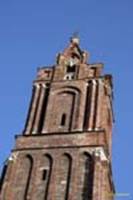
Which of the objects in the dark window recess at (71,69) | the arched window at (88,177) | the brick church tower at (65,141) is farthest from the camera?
the dark window recess at (71,69)

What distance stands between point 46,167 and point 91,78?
32.2ft

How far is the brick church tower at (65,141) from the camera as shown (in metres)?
35.6

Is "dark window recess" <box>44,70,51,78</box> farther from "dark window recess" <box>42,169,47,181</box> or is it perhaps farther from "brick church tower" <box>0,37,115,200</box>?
"dark window recess" <box>42,169,47,181</box>

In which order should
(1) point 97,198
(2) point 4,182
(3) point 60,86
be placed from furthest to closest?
(3) point 60,86, (2) point 4,182, (1) point 97,198

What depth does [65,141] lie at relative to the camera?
38.6m

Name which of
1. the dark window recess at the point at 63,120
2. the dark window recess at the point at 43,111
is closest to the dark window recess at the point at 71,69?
the dark window recess at the point at 43,111

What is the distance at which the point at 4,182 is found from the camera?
36.3m

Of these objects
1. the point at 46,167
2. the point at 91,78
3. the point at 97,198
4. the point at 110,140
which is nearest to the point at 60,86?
the point at 91,78

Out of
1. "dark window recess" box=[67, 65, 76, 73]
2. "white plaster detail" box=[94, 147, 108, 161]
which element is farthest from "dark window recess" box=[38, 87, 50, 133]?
"white plaster detail" box=[94, 147, 108, 161]

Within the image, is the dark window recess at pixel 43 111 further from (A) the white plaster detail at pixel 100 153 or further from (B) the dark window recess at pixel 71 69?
(A) the white plaster detail at pixel 100 153

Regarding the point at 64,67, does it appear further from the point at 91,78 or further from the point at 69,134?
the point at 69,134

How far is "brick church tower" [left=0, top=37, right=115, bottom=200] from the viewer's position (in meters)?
35.6

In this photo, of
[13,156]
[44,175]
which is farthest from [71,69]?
[44,175]

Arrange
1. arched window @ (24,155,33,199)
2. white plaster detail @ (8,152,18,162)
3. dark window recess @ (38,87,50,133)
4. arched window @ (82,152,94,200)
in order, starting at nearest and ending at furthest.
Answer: arched window @ (82,152,94,200) → arched window @ (24,155,33,199) → white plaster detail @ (8,152,18,162) → dark window recess @ (38,87,50,133)
